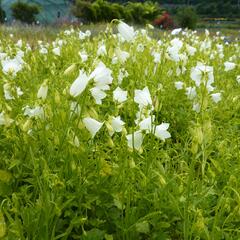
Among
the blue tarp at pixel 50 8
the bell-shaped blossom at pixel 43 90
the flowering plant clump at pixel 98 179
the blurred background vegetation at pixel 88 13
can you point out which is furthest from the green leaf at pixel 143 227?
the blue tarp at pixel 50 8

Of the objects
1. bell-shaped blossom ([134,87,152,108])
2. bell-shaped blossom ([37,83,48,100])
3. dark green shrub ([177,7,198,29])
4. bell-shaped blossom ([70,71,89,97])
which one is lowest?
dark green shrub ([177,7,198,29])

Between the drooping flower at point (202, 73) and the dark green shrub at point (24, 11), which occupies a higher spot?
the drooping flower at point (202, 73)

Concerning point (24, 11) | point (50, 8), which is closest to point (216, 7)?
point (50, 8)

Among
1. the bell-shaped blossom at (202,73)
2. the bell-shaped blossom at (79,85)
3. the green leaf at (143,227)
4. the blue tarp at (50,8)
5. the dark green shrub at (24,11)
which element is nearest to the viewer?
the bell-shaped blossom at (79,85)

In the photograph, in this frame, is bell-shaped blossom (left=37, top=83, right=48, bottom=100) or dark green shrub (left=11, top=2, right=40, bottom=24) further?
dark green shrub (left=11, top=2, right=40, bottom=24)

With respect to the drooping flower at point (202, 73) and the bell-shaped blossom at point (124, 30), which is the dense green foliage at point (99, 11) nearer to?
the drooping flower at point (202, 73)

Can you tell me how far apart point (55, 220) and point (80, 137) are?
0.51 metres

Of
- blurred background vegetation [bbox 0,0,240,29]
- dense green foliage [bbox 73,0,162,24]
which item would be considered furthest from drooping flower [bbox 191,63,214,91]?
dense green foliage [bbox 73,0,162,24]

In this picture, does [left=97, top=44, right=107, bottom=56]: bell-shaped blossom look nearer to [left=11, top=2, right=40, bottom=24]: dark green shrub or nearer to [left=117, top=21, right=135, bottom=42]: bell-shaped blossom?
[left=117, top=21, right=135, bottom=42]: bell-shaped blossom

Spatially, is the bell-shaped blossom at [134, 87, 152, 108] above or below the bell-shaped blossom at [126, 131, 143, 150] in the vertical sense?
above

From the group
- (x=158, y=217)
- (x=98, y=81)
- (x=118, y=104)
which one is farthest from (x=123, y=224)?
(x=118, y=104)

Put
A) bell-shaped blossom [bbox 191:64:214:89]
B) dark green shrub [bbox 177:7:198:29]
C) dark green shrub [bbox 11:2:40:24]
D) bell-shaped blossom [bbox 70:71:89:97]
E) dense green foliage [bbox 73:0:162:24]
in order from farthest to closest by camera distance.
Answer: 1. dark green shrub [bbox 177:7:198:29]
2. dark green shrub [bbox 11:2:40:24]
3. dense green foliage [bbox 73:0:162:24]
4. bell-shaped blossom [bbox 191:64:214:89]
5. bell-shaped blossom [bbox 70:71:89:97]

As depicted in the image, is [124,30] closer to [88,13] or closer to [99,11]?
[88,13]

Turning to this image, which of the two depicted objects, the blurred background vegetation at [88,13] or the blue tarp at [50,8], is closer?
the blurred background vegetation at [88,13]
